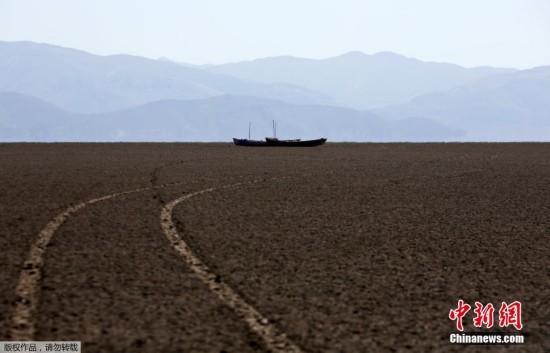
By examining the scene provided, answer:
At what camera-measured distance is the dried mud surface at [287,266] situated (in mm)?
6590

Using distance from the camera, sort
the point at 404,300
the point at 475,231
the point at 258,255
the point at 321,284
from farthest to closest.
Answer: the point at 475,231 < the point at 258,255 < the point at 321,284 < the point at 404,300

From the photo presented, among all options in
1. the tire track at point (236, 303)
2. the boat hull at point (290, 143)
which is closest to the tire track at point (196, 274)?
the tire track at point (236, 303)

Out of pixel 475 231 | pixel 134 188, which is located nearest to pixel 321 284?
pixel 475 231

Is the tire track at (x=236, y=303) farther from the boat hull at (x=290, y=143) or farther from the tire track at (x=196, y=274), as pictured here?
the boat hull at (x=290, y=143)

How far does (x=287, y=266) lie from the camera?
964 cm

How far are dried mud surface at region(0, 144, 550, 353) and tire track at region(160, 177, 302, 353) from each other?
0.34 ft

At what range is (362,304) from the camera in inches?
301

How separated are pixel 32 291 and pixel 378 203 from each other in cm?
1117

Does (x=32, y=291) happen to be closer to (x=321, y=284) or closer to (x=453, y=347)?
(x=321, y=284)

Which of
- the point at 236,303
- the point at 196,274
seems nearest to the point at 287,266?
the point at 196,274

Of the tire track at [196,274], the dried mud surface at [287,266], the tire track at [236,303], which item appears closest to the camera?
the tire track at [236,303]

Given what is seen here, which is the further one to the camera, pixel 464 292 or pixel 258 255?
pixel 258 255

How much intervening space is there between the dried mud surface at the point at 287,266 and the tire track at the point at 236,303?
0.10 metres

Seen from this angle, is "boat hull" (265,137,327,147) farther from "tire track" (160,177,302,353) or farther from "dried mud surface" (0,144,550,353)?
"tire track" (160,177,302,353)
